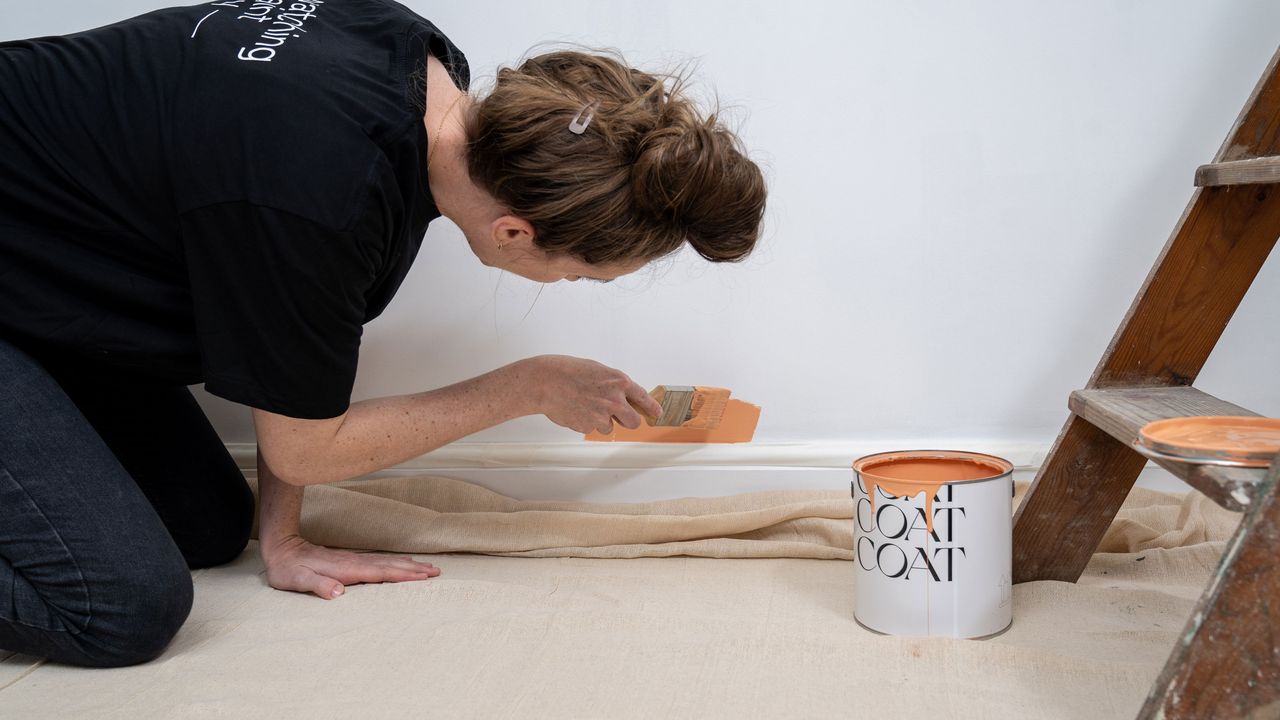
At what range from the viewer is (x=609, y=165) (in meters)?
0.99

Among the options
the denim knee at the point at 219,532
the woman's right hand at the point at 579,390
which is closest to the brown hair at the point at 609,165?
the woman's right hand at the point at 579,390

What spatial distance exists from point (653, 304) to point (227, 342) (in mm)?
673

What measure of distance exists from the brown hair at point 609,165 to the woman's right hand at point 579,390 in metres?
0.23

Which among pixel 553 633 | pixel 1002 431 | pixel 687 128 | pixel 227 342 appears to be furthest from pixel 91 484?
pixel 1002 431

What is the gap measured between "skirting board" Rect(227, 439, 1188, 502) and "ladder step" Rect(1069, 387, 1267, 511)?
423 millimetres

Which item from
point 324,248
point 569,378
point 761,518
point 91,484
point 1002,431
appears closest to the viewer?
point 324,248

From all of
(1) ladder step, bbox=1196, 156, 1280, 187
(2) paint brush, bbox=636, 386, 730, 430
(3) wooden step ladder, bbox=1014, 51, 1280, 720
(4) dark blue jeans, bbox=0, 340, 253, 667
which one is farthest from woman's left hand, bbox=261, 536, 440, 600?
(1) ladder step, bbox=1196, 156, 1280, 187

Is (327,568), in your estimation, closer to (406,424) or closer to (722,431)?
(406,424)

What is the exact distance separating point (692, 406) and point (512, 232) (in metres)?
0.55

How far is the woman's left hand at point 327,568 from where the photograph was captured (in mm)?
1295

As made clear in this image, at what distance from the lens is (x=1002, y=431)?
4.94ft

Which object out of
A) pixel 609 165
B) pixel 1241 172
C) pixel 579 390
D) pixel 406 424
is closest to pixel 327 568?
pixel 406 424

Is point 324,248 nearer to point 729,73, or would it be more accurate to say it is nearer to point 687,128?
point 687,128

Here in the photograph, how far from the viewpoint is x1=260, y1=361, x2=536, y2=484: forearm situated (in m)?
1.15
